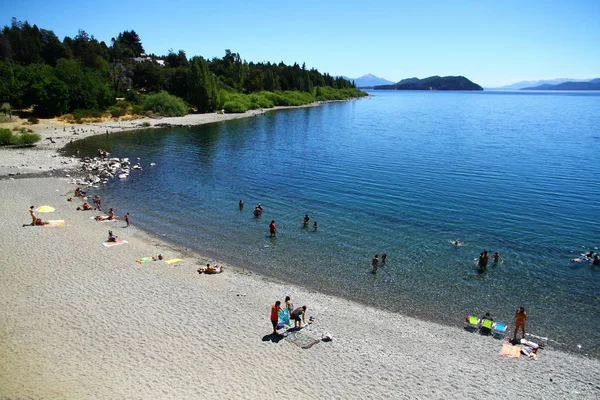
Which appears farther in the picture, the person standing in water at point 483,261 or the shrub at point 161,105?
the shrub at point 161,105

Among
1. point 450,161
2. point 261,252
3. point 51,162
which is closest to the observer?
point 261,252

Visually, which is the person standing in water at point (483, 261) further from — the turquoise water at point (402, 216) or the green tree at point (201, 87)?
the green tree at point (201, 87)

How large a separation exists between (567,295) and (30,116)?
9646cm

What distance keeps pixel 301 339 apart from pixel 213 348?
3.83 meters

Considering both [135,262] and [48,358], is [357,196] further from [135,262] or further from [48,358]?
[48,358]

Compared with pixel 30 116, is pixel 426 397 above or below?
below

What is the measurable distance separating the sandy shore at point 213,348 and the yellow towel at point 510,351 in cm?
30

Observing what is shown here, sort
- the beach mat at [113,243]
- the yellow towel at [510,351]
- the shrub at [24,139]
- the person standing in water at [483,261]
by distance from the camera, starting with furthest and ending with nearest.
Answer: the shrub at [24,139] → the beach mat at [113,243] → the person standing in water at [483,261] → the yellow towel at [510,351]

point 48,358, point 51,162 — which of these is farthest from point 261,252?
point 51,162

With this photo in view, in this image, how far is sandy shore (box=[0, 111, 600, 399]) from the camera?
14.6m

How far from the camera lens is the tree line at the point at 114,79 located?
84.4 metres

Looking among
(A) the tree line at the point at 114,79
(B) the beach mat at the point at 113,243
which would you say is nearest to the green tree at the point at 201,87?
(A) the tree line at the point at 114,79

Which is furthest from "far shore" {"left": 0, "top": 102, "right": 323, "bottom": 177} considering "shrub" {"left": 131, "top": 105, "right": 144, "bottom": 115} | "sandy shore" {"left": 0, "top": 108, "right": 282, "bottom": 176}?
"shrub" {"left": 131, "top": 105, "right": 144, "bottom": 115}

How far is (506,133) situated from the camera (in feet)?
302
